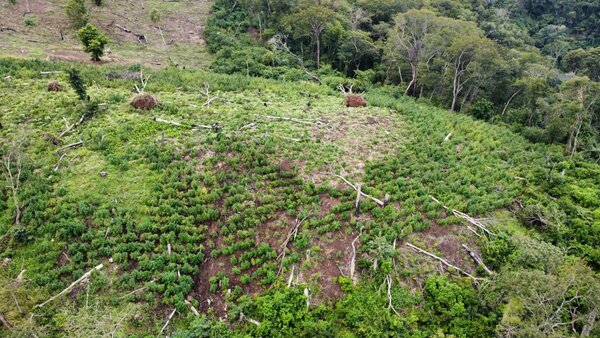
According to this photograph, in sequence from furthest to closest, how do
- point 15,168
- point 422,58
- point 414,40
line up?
point 422,58 < point 414,40 < point 15,168

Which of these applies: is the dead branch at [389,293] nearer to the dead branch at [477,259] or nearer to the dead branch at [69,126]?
the dead branch at [477,259]

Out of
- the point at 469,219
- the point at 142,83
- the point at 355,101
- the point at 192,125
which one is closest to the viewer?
the point at 469,219

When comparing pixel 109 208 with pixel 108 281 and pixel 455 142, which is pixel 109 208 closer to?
pixel 108 281

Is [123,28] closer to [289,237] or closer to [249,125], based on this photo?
[249,125]

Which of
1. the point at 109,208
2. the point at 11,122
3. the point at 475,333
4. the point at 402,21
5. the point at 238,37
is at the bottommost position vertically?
the point at 475,333

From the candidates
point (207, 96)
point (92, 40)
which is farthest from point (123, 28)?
point (207, 96)

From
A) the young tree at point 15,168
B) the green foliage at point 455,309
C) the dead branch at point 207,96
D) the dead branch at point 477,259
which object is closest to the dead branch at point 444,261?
the green foliage at point 455,309

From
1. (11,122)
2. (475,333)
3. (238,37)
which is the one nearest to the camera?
(475,333)

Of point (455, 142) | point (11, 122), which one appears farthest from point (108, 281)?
Answer: point (455, 142)
